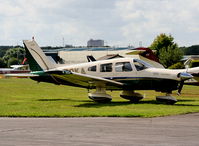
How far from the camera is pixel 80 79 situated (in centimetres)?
2453

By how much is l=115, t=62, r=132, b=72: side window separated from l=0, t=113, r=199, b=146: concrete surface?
8.30 meters

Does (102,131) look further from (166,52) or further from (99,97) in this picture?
(166,52)

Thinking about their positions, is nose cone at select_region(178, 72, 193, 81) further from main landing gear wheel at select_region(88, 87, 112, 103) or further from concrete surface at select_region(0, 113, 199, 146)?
concrete surface at select_region(0, 113, 199, 146)

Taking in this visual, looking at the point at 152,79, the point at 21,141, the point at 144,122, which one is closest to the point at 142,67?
the point at 152,79

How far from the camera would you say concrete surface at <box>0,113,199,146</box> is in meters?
10.7

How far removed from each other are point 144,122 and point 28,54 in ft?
45.1

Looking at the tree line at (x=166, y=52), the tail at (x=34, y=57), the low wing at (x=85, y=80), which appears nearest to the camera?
the low wing at (x=85, y=80)

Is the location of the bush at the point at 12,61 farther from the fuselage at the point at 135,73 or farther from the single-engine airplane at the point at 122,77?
the fuselage at the point at 135,73

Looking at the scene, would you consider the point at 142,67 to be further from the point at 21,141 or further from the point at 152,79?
the point at 21,141

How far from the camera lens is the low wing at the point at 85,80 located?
23594 millimetres

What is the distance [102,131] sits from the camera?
12.6m

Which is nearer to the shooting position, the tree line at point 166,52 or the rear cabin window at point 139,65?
the rear cabin window at point 139,65

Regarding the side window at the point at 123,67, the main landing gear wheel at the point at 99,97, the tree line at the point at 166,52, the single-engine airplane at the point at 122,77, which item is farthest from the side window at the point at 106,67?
the tree line at the point at 166,52

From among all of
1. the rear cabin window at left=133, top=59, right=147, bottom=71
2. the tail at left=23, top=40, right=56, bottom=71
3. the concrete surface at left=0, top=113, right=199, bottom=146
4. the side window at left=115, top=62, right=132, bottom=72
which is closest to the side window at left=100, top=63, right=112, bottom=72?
the side window at left=115, top=62, right=132, bottom=72
